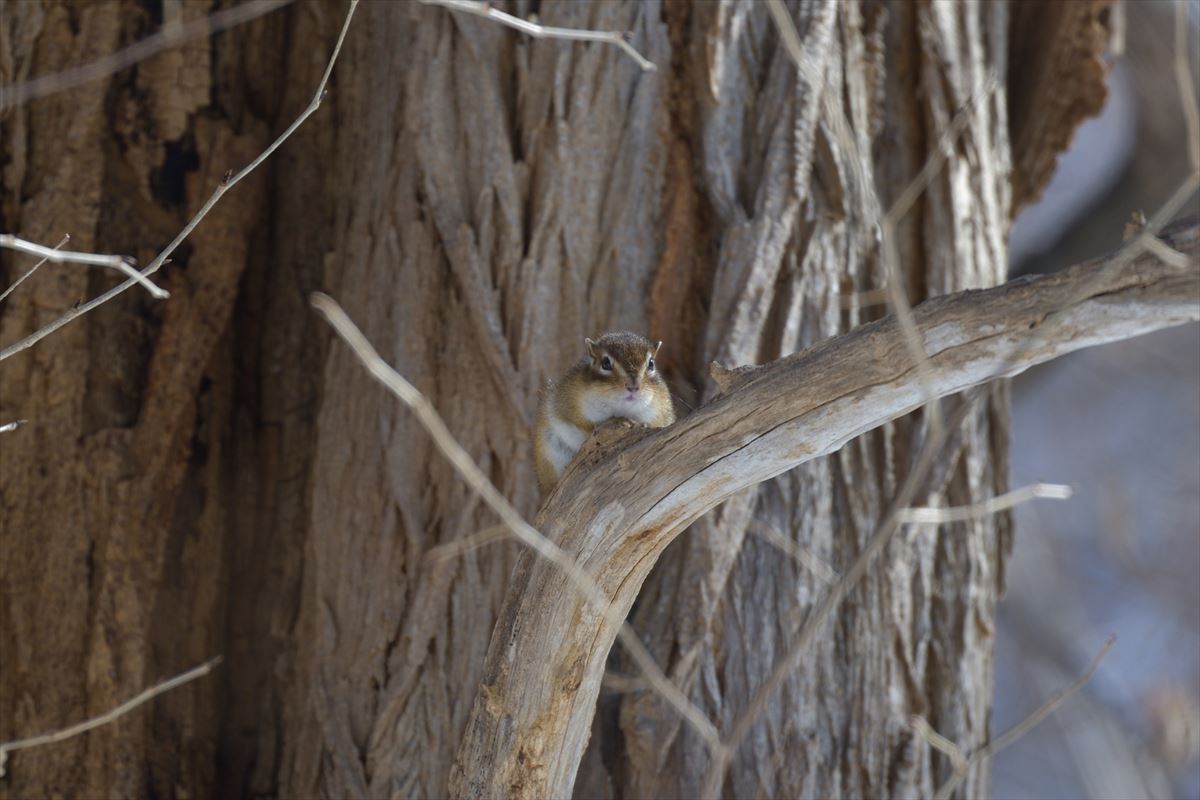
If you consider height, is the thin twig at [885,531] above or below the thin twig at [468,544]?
above

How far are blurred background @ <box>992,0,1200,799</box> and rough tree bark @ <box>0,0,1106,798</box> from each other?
1.68 m

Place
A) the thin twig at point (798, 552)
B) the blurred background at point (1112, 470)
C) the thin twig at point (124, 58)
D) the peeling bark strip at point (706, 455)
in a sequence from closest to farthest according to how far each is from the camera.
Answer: the peeling bark strip at point (706, 455) < the thin twig at point (124, 58) < the thin twig at point (798, 552) < the blurred background at point (1112, 470)

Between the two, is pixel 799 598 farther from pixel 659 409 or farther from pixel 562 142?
pixel 562 142

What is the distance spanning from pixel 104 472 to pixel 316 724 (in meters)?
0.97

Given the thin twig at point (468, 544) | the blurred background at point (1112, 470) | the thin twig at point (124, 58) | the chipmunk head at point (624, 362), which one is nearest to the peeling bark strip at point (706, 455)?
the chipmunk head at point (624, 362)

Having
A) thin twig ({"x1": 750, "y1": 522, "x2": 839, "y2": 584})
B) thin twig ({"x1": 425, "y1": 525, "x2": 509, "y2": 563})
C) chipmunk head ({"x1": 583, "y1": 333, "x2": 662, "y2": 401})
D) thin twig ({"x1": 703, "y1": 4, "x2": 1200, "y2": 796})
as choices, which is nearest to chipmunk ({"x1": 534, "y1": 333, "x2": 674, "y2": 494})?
chipmunk head ({"x1": 583, "y1": 333, "x2": 662, "y2": 401})

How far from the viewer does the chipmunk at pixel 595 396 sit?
329 centimetres

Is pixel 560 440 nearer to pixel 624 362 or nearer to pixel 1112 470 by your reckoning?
pixel 624 362

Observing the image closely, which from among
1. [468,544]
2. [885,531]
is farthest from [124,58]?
[885,531]

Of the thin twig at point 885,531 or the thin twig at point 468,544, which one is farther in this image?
the thin twig at point 468,544

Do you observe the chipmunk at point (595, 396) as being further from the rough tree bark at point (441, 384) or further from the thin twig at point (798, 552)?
the thin twig at point (798, 552)

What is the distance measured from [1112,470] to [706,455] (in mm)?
5525

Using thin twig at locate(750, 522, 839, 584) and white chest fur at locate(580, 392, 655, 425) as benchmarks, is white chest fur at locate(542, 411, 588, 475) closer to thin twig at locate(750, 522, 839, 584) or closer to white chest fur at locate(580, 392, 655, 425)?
white chest fur at locate(580, 392, 655, 425)

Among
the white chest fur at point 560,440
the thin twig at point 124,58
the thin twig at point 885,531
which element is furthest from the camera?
the white chest fur at point 560,440
